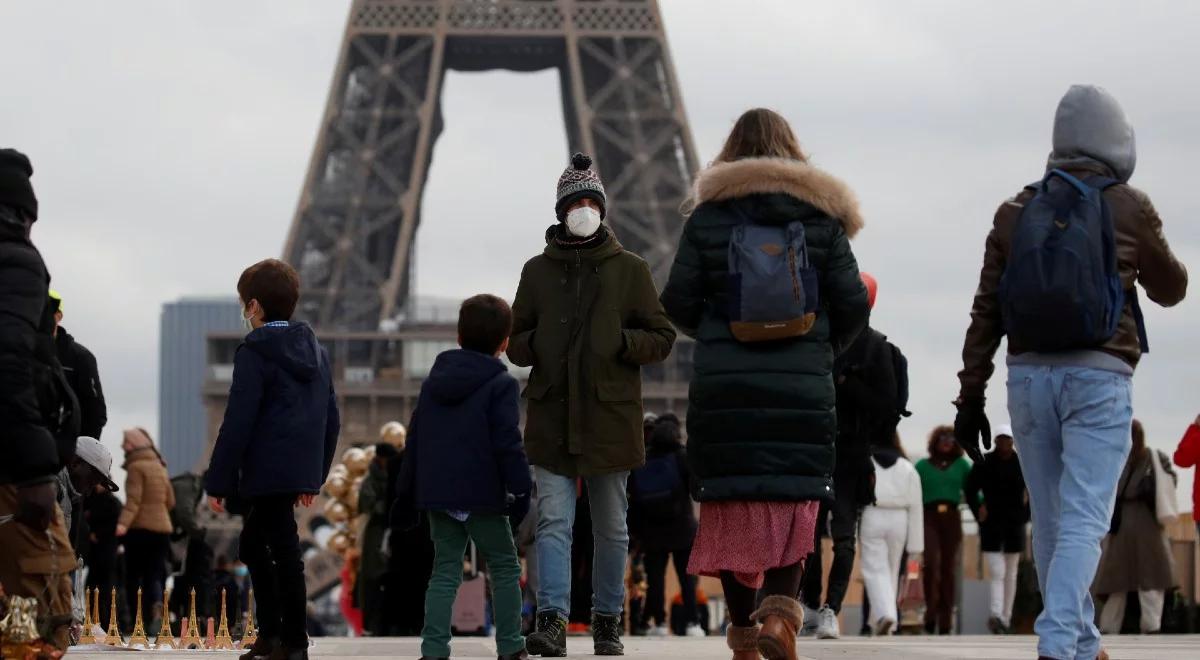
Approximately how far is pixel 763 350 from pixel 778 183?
57 cm

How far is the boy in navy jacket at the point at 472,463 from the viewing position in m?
8.87

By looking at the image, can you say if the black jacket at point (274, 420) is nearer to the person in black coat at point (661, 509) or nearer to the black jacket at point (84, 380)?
the black jacket at point (84, 380)

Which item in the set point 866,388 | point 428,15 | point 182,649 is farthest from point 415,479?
point 428,15

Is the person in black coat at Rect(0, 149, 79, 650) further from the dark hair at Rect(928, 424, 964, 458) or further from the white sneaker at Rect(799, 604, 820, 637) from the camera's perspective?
the dark hair at Rect(928, 424, 964, 458)

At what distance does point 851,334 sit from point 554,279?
171 centimetres

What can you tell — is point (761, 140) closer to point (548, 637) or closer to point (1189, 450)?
point (548, 637)

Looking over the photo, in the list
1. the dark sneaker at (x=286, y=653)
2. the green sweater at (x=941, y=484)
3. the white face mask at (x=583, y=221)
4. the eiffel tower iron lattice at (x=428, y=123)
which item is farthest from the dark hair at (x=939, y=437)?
the eiffel tower iron lattice at (x=428, y=123)

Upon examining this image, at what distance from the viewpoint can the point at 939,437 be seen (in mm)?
16438

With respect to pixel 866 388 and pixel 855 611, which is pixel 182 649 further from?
pixel 855 611

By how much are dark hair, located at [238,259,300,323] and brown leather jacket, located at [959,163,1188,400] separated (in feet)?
7.84

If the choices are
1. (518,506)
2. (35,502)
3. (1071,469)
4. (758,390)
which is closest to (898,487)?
(518,506)

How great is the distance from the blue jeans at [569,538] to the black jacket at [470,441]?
3.24ft

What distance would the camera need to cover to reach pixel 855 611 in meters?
25.3

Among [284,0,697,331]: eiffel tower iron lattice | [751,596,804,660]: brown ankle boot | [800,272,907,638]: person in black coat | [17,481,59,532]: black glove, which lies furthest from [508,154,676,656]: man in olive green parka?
[284,0,697,331]: eiffel tower iron lattice
